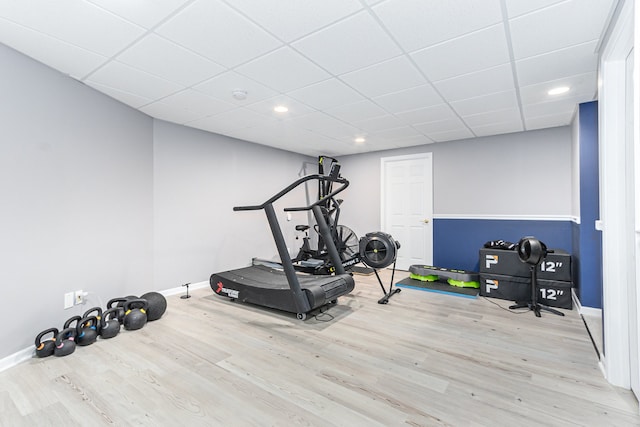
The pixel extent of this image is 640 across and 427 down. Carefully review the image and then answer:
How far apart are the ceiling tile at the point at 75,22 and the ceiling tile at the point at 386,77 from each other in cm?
163

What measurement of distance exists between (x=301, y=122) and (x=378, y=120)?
1.00 meters

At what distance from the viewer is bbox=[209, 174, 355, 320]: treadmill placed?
296 centimetres

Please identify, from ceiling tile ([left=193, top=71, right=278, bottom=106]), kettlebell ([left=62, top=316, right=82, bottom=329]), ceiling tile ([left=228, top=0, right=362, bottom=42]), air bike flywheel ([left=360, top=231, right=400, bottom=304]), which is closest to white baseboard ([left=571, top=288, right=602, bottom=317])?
air bike flywheel ([left=360, top=231, right=400, bottom=304])

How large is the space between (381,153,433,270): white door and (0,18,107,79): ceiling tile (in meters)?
4.51

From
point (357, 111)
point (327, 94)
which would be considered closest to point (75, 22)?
point (327, 94)

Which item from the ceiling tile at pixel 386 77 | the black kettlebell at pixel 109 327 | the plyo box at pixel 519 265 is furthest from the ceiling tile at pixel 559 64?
the black kettlebell at pixel 109 327

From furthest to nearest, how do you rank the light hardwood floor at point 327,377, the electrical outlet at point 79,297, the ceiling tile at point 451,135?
the ceiling tile at point 451,135, the electrical outlet at point 79,297, the light hardwood floor at point 327,377

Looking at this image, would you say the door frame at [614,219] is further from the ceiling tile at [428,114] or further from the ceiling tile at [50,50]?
the ceiling tile at [50,50]

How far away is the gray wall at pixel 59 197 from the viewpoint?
211 cm

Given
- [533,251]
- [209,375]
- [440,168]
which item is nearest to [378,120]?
[440,168]

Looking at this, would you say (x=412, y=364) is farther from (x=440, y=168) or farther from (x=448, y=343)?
(x=440, y=168)

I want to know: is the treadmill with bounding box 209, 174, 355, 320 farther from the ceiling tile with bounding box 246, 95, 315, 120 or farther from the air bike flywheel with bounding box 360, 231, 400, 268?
the ceiling tile with bounding box 246, 95, 315, 120

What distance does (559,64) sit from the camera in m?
2.30

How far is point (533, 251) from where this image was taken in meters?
3.12
